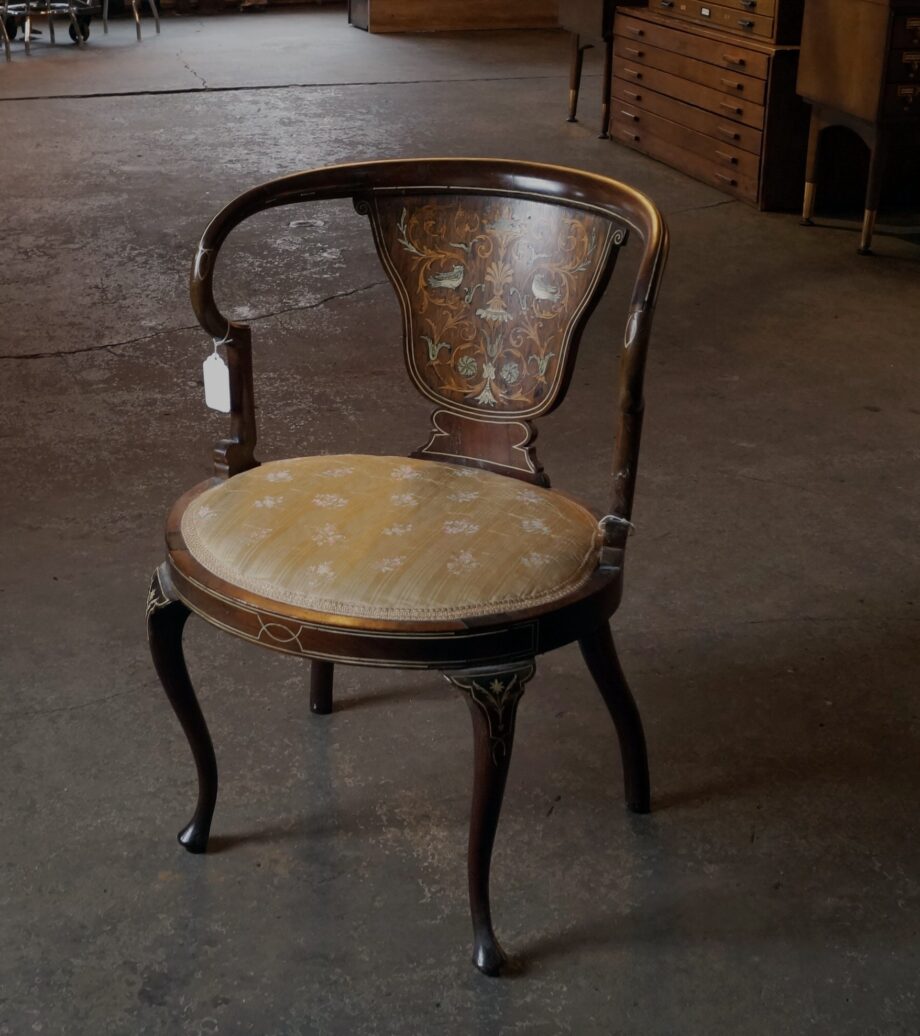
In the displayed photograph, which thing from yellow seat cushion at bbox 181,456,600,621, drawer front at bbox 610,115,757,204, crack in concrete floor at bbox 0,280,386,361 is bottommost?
crack in concrete floor at bbox 0,280,386,361

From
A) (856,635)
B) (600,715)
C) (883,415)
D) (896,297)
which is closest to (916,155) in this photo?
(896,297)

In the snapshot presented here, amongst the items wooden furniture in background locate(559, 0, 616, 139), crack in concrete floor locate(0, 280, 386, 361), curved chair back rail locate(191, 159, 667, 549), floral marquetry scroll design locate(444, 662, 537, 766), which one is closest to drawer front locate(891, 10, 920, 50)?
crack in concrete floor locate(0, 280, 386, 361)

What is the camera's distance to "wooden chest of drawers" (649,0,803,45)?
4.68 m

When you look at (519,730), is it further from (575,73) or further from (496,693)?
(575,73)

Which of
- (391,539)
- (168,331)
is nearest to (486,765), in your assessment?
(391,539)

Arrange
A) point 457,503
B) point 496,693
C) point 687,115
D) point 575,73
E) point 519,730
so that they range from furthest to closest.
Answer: point 575,73
point 687,115
point 519,730
point 457,503
point 496,693

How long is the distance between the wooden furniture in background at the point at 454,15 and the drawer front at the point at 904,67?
589 cm

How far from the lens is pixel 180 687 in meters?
1.69

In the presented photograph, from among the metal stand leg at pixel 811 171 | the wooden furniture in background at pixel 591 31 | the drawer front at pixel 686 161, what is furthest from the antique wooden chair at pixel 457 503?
the wooden furniture in background at pixel 591 31

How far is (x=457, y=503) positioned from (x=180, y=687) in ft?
1.40

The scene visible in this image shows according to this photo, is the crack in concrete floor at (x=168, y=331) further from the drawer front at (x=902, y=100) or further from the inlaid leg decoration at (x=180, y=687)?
the inlaid leg decoration at (x=180, y=687)

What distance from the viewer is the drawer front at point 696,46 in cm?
478

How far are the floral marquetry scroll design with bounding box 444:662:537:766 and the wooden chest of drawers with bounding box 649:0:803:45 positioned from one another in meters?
3.87

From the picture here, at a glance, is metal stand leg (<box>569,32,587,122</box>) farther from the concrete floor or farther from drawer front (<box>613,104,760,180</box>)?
the concrete floor
